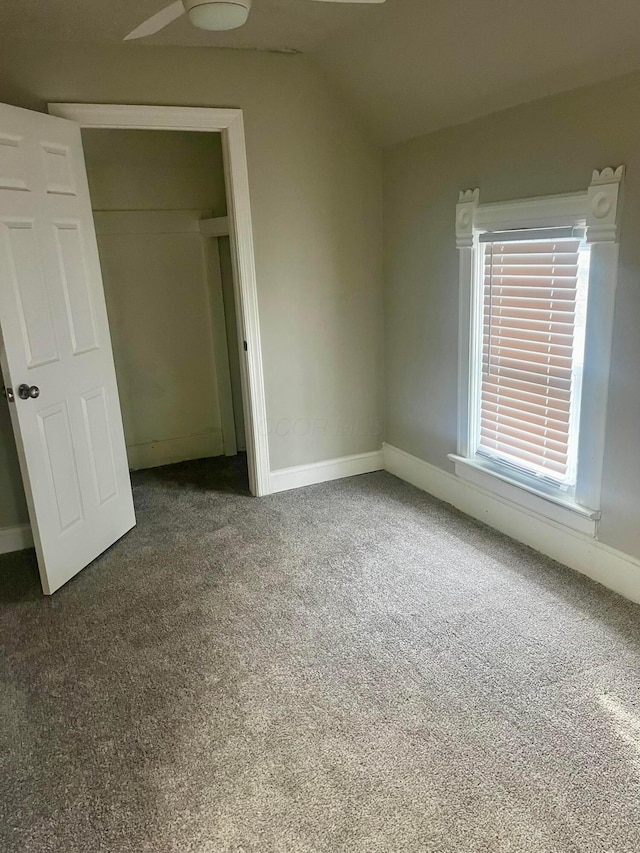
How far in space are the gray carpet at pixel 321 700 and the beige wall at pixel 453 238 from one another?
0.68 metres

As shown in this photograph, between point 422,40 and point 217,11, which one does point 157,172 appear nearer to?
point 217,11

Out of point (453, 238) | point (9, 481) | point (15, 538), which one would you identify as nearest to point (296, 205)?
point (453, 238)

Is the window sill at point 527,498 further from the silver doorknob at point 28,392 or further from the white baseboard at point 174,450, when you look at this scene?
the silver doorknob at point 28,392

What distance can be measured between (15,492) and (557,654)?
9.06ft

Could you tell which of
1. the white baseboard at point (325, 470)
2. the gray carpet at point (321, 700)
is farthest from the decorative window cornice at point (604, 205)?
the white baseboard at point (325, 470)

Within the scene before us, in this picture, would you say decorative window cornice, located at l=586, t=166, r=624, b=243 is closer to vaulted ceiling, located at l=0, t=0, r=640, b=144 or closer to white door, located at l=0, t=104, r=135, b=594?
vaulted ceiling, located at l=0, t=0, r=640, b=144

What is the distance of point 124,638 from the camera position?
2521 millimetres

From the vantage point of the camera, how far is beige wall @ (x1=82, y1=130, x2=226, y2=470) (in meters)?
4.13

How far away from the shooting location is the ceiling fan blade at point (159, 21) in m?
2.65

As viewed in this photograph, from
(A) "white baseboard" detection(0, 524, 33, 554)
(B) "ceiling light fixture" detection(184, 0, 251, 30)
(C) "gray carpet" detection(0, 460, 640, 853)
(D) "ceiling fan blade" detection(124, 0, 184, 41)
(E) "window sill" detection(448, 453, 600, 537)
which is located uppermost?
(D) "ceiling fan blade" detection(124, 0, 184, 41)

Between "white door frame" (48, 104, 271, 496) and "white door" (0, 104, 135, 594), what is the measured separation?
0.22 meters

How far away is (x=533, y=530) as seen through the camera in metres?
3.07

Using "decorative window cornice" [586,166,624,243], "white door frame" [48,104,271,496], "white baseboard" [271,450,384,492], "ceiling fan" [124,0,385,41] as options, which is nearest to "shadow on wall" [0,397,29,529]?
"white door frame" [48,104,271,496]

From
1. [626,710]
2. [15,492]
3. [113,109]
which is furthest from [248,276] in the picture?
[626,710]
